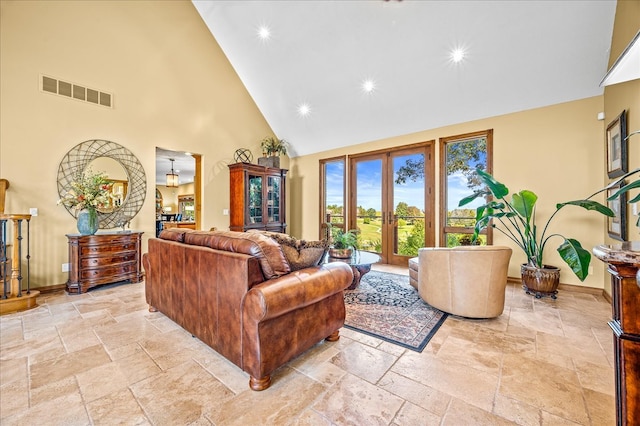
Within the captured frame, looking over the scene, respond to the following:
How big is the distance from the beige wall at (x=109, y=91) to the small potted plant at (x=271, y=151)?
0.77 m

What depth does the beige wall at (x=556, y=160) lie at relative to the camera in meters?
3.60

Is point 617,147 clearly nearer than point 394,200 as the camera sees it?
Yes

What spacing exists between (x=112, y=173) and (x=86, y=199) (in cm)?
71

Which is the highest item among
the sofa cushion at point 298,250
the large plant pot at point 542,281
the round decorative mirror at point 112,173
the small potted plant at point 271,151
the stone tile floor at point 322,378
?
the small potted plant at point 271,151

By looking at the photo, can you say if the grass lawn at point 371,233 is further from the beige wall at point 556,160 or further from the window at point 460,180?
the beige wall at point 556,160

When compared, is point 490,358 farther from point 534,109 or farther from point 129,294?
point 129,294

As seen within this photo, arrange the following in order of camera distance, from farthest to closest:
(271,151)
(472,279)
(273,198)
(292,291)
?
(271,151), (273,198), (472,279), (292,291)

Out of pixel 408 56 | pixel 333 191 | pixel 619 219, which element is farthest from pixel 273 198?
pixel 619 219

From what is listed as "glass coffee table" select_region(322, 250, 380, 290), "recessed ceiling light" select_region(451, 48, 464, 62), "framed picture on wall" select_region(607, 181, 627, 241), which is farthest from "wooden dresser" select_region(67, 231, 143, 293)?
"framed picture on wall" select_region(607, 181, 627, 241)

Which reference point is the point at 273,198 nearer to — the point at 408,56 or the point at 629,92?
the point at 408,56

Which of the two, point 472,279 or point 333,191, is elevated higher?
point 333,191

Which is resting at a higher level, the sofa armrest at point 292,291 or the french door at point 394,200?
the french door at point 394,200

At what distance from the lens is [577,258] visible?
9.09 ft

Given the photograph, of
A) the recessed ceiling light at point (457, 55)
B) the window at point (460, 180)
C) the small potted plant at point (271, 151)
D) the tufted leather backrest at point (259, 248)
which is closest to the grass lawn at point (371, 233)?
the window at point (460, 180)
